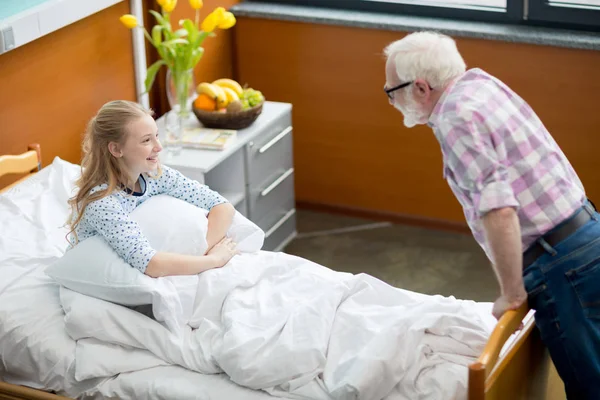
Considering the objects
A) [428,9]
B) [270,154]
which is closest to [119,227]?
[270,154]

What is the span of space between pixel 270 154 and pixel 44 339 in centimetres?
170

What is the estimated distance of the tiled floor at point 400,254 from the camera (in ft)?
13.1

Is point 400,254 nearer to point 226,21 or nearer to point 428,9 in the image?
point 428,9

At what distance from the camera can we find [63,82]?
142 inches

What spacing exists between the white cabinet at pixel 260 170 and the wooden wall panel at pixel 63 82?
0.99 feet

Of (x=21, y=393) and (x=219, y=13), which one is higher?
(x=219, y=13)

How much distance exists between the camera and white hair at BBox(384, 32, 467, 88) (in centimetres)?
231

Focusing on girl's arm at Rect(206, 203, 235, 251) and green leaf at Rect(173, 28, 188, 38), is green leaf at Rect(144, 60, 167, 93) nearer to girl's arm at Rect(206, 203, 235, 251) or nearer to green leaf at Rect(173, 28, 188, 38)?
green leaf at Rect(173, 28, 188, 38)

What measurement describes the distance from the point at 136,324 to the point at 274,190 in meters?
1.67

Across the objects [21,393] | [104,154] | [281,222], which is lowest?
[281,222]

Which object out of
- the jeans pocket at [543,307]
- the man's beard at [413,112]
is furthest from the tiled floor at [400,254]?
the man's beard at [413,112]

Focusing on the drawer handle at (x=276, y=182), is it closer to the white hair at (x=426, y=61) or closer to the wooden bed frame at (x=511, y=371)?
the wooden bed frame at (x=511, y=371)

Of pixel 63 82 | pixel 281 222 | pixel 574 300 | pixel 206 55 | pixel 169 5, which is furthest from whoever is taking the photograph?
pixel 206 55

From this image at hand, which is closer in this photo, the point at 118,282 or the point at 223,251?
the point at 118,282
